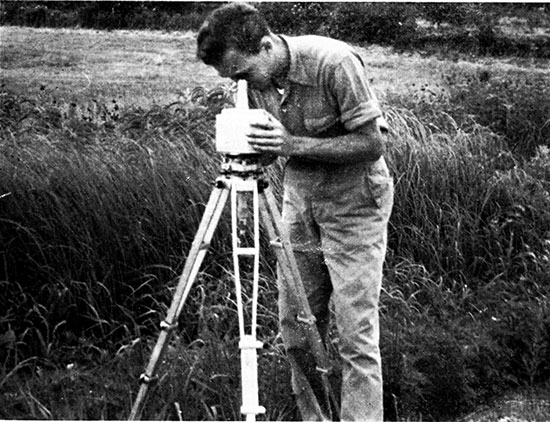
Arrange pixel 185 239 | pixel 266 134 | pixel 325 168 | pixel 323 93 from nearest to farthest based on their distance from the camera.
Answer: pixel 266 134 < pixel 323 93 < pixel 325 168 < pixel 185 239

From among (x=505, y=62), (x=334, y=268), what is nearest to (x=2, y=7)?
(x=334, y=268)

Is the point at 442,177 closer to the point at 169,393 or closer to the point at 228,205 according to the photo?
the point at 228,205

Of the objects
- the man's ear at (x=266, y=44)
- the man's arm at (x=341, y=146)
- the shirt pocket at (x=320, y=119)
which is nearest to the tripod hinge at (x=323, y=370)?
the man's arm at (x=341, y=146)

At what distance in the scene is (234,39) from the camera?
3.28 meters

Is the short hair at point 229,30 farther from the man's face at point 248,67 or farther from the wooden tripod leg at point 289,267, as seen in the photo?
the wooden tripod leg at point 289,267

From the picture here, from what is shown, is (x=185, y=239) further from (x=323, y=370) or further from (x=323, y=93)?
(x=323, y=93)

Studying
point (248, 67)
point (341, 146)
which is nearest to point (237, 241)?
point (341, 146)

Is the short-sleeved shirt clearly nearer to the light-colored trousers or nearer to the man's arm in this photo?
the man's arm

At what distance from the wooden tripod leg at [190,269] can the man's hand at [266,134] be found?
0.21 metres

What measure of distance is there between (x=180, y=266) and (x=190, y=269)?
5.18ft

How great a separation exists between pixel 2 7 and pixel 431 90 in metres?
2.37

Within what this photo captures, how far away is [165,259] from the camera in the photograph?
→ 16.2 feet

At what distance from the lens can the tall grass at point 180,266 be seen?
4.29m

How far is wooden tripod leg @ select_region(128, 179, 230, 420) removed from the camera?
11.1ft
